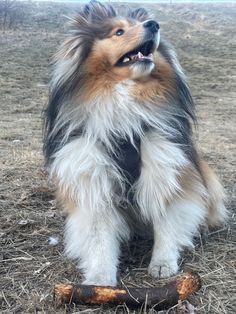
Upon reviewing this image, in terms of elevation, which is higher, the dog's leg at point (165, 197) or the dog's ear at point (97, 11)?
the dog's ear at point (97, 11)

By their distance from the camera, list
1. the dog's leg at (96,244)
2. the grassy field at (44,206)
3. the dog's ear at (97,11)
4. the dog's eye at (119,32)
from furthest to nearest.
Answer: the dog's ear at (97,11)
the dog's eye at (119,32)
the dog's leg at (96,244)
the grassy field at (44,206)

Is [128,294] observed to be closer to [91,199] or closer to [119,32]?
[91,199]

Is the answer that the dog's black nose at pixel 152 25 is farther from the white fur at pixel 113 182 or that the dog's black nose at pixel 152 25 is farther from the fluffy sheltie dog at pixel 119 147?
the white fur at pixel 113 182

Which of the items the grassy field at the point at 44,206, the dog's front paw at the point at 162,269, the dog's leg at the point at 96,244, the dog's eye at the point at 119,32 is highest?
the dog's eye at the point at 119,32

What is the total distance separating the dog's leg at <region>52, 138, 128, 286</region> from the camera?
2945 millimetres

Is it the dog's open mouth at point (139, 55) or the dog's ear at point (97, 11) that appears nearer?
the dog's open mouth at point (139, 55)

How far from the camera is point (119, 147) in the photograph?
3053 millimetres

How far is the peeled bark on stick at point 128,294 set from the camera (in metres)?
2.54

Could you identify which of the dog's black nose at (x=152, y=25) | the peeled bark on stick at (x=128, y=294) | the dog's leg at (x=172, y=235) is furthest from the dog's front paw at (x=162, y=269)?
the dog's black nose at (x=152, y=25)

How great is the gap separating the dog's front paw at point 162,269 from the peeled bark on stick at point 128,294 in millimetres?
352

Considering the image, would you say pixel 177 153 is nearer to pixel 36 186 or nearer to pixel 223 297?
pixel 223 297

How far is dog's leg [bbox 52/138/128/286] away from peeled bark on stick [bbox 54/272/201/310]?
318mm

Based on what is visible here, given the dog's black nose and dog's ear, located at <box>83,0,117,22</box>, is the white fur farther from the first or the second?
dog's ear, located at <box>83,0,117,22</box>

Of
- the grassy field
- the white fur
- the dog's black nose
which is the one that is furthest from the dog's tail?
the dog's black nose
